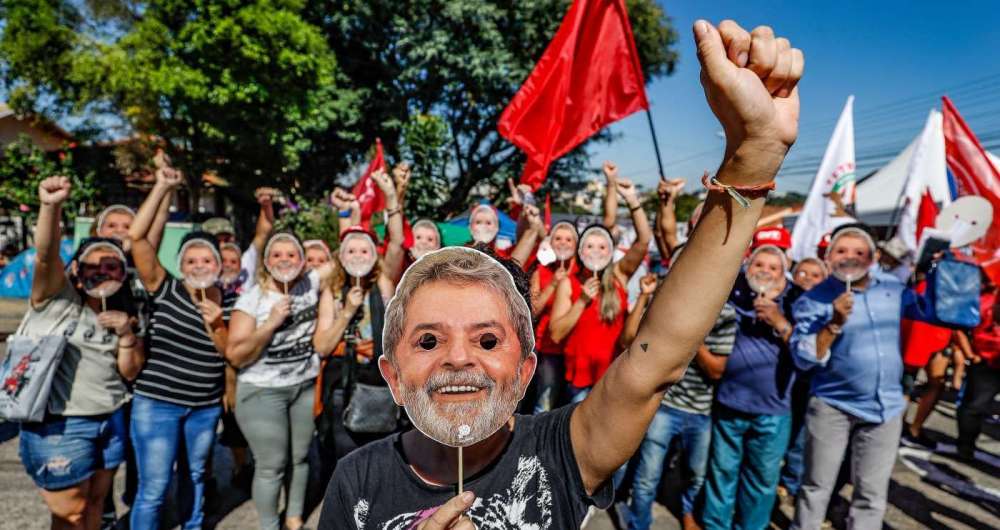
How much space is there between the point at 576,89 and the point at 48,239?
152 inches

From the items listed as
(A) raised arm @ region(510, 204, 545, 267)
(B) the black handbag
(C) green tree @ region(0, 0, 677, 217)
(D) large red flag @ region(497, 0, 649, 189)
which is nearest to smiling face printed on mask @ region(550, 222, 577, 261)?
(A) raised arm @ region(510, 204, 545, 267)

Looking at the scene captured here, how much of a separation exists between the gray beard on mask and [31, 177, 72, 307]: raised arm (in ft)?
7.31

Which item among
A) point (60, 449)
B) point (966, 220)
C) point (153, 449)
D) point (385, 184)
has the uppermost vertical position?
point (385, 184)

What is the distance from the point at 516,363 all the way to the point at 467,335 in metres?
0.12

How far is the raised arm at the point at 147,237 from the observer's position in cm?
294

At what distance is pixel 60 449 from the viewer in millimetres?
2549

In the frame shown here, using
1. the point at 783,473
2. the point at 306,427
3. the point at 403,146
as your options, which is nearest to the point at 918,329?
the point at 783,473

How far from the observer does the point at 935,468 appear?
4812 mm

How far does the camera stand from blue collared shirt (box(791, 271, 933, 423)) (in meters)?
2.92

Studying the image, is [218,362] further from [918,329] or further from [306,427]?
[918,329]

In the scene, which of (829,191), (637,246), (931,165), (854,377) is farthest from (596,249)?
(931,165)

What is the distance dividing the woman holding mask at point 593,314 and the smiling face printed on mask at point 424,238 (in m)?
0.98

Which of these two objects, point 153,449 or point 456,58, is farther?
point 456,58

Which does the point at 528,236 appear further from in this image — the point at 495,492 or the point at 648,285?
the point at 495,492
